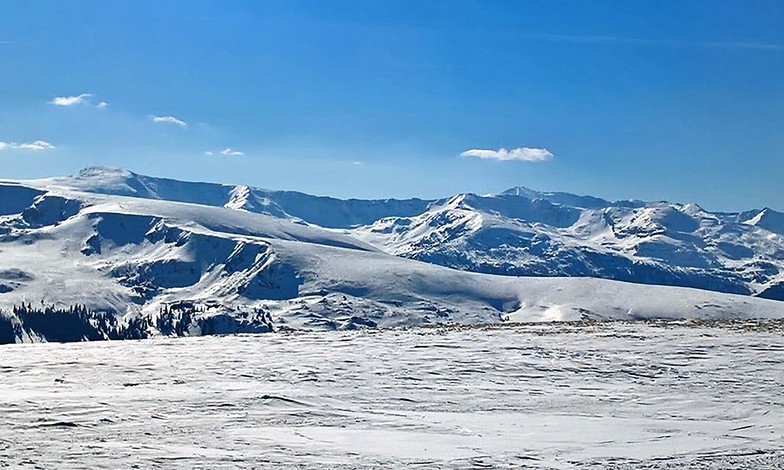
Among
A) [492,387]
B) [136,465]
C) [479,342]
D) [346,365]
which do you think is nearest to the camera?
[136,465]

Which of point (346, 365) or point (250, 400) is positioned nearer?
point (250, 400)

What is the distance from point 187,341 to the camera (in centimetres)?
2838

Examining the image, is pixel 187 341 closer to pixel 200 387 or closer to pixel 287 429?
pixel 200 387

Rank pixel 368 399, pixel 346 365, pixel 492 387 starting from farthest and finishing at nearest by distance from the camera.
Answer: pixel 346 365 < pixel 492 387 < pixel 368 399

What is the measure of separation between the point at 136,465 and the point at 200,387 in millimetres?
6580

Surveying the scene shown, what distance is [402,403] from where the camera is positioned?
16812 mm

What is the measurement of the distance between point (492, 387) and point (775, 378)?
7016mm

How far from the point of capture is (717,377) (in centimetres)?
1966

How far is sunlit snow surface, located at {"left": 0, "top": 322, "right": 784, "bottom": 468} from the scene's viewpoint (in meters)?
12.5

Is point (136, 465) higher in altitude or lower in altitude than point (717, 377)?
lower

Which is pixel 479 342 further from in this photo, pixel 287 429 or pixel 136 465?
pixel 136 465

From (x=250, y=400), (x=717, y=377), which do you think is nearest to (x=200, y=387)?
(x=250, y=400)

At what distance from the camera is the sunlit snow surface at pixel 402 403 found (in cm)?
1248

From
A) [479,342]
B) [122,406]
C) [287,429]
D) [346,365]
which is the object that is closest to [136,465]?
[287,429]
